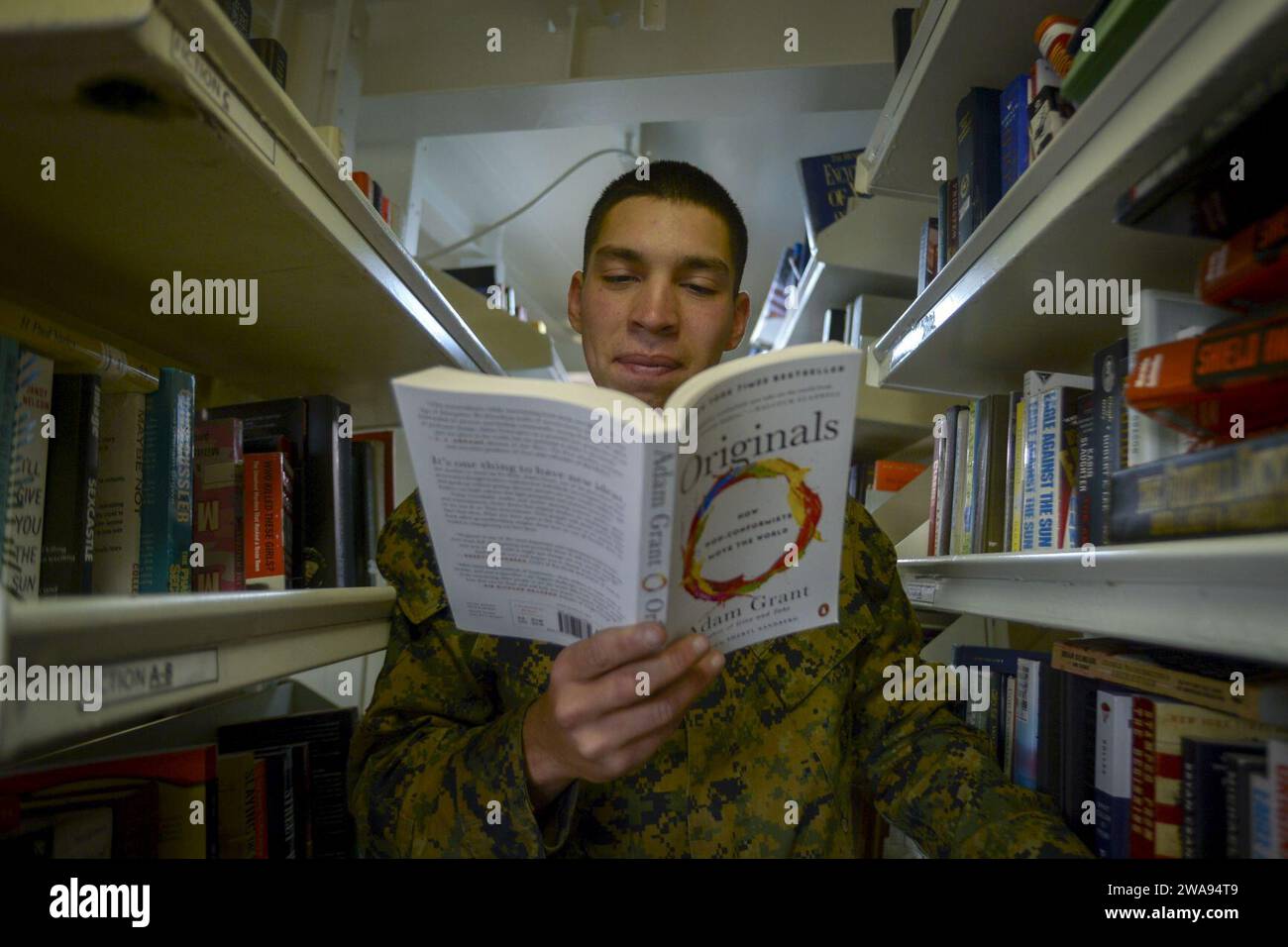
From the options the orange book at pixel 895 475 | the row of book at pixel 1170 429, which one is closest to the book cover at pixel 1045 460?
the row of book at pixel 1170 429

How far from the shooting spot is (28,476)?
648 millimetres

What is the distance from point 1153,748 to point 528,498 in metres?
0.64

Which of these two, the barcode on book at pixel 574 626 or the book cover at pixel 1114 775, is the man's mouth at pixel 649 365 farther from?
the book cover at pixel 1114 775

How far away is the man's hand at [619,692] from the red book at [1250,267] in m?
0.50

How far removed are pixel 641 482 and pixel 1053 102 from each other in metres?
0.76

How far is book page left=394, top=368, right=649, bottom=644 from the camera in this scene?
0.55 meters

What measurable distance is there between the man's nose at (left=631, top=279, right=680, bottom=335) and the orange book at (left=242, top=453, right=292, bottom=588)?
21.4 inches

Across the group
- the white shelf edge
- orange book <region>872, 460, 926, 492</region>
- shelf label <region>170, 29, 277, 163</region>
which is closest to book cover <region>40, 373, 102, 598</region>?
shelf label <region>170, 29, 277, 163</region>

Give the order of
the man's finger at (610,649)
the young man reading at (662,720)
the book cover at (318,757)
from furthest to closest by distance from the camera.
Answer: the book cover at (318,757), the young man reading at (662,720), the man's finger at (610,649)

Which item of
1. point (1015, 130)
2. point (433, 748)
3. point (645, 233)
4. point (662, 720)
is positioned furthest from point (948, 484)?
point (433, 748)

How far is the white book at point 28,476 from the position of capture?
24.6 inches

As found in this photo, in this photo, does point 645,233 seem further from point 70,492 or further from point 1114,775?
point 1114,775

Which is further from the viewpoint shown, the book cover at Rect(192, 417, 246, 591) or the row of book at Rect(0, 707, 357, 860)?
the book cover at Rect(192, 417, 246, 591)

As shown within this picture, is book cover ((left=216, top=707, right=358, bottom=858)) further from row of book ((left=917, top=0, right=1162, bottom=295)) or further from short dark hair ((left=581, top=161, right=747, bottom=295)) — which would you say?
row of book ((left=917, top=0, right=1162, bottom=295))
